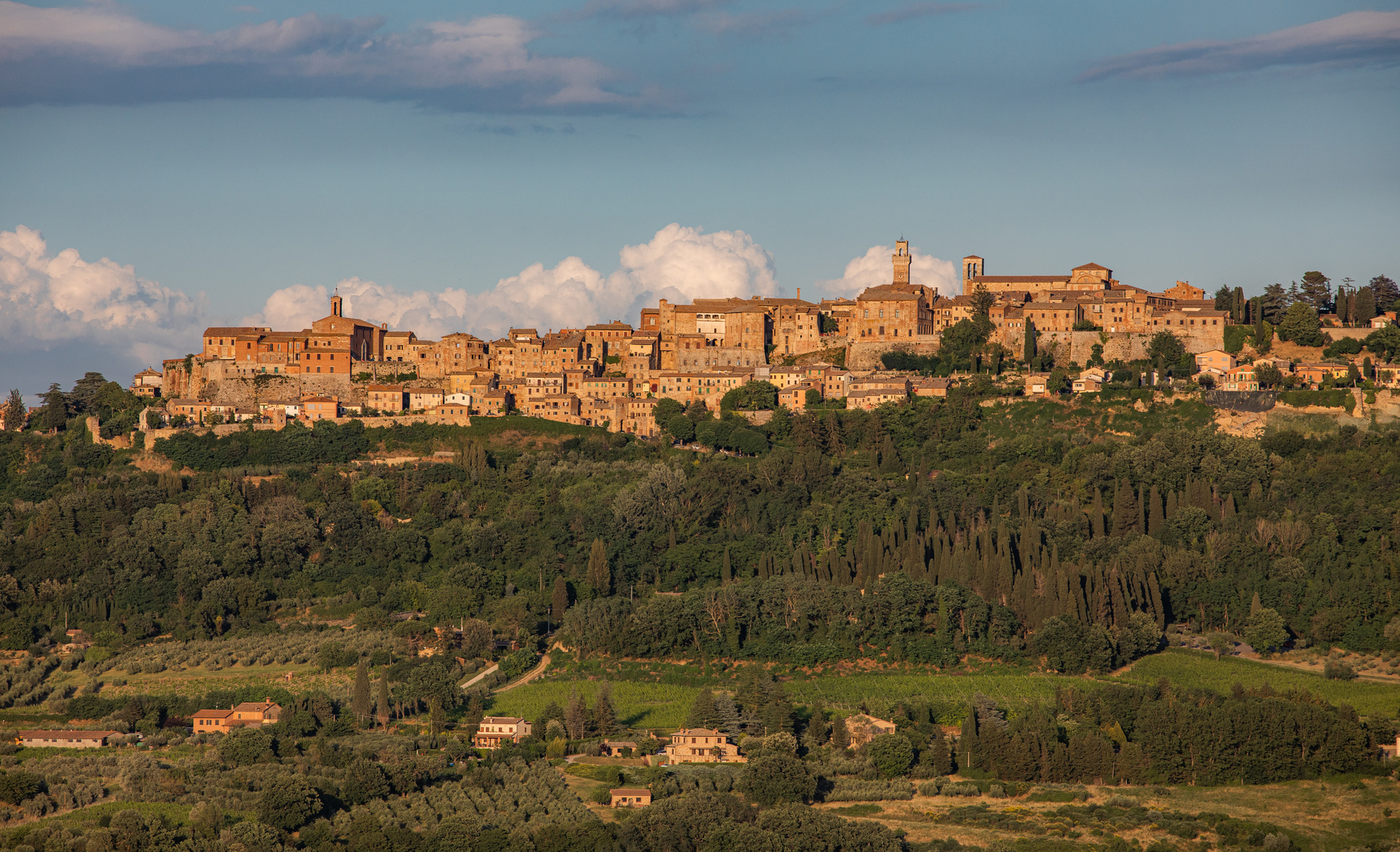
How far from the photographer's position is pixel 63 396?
9488 cm

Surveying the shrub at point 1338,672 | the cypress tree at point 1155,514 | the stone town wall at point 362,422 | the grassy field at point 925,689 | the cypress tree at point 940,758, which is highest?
the stone town wall at point 362,422

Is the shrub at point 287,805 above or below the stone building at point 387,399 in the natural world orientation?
below

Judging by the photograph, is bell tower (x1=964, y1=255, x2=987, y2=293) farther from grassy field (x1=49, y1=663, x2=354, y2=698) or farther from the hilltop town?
grassy field (x1=49, y1=663, x2=354, y2=698)

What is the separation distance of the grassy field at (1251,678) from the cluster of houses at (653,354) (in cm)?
2655

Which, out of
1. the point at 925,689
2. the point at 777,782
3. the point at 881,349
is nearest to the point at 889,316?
the point at 881,349

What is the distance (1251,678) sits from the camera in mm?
62000

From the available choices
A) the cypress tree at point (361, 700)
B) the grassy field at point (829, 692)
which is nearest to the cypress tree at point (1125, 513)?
the grassy field at point (829, 692)

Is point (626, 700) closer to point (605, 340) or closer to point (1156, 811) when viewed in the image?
point (1156, 811)

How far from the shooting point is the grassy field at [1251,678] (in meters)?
59.0

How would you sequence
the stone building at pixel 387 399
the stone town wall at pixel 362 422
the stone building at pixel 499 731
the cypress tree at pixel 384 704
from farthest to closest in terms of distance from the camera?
1. the stone building at pixel 387 399
2. the stone town wall at pixel 362 422
3. the cypress tree at pixel 384 704
4. the stone building at pixel 499 731

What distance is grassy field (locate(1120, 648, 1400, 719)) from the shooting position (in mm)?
59031

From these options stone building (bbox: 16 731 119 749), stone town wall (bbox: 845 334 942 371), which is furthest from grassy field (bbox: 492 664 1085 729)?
stone town wall (bbox: 845 334 942 371)

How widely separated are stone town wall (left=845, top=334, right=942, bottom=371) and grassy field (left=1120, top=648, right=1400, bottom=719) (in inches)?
1334

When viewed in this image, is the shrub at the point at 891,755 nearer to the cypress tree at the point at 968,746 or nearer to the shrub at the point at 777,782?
the cypress tree at the point at 968,746
